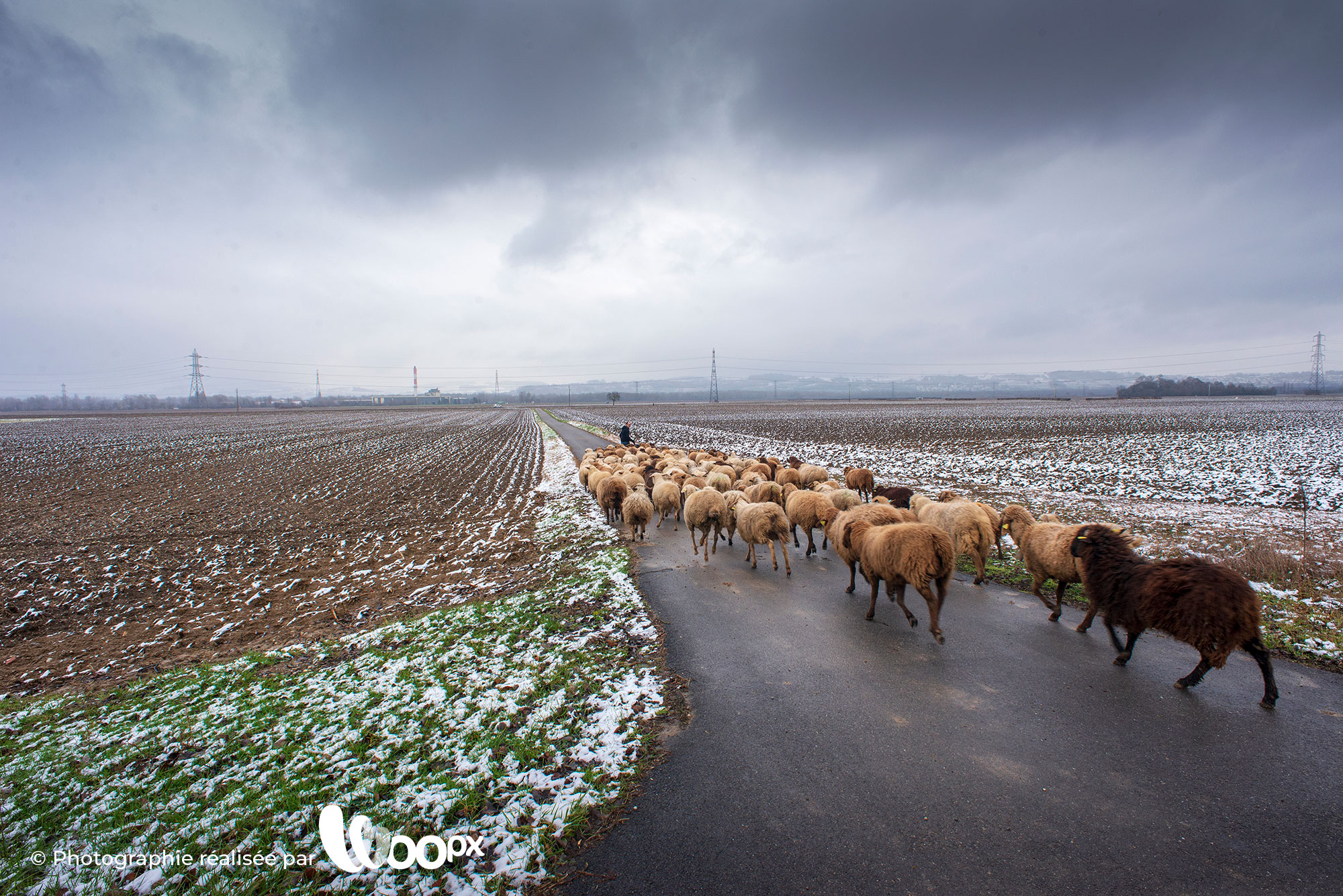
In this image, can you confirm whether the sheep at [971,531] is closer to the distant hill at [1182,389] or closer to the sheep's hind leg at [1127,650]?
the sheep's hind leg at [1127,650]

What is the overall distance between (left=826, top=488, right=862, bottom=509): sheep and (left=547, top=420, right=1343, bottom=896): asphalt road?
5.05m

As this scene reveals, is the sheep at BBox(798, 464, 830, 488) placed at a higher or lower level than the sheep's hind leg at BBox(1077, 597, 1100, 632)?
higher

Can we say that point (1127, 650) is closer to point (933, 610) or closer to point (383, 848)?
point (933, 610)

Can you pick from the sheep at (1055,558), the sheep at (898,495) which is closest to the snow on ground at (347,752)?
the sheep at (1055,558)

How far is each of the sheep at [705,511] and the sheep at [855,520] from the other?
2542mm

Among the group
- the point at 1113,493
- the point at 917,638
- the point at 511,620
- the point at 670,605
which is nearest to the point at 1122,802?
the point at 917,638

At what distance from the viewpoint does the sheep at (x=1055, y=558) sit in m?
6.95

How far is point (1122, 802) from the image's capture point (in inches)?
155

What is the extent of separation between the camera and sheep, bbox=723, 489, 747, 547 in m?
10.8

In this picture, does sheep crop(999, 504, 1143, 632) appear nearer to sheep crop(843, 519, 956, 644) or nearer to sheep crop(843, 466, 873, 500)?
sheep crop(843, 519, 956, 644)

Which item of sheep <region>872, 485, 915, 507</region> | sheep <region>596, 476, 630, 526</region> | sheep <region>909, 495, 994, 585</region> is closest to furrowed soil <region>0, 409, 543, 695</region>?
sheep <region>596, 476, 630, 526</region>

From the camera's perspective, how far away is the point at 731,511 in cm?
1108

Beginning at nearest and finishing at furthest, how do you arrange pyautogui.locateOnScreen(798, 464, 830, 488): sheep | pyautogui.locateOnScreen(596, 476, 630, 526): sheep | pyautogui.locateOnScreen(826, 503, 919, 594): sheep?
pyautogui.locateOnScreen(826, 503, 919, 594): sheep
pyautogui.locateOnScreen(596, 476, 630, 526): sheep
pyautogui.locateOnScreen(798, 464, 830, 488): sheep

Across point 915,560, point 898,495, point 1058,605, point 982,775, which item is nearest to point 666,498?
point 898,495
